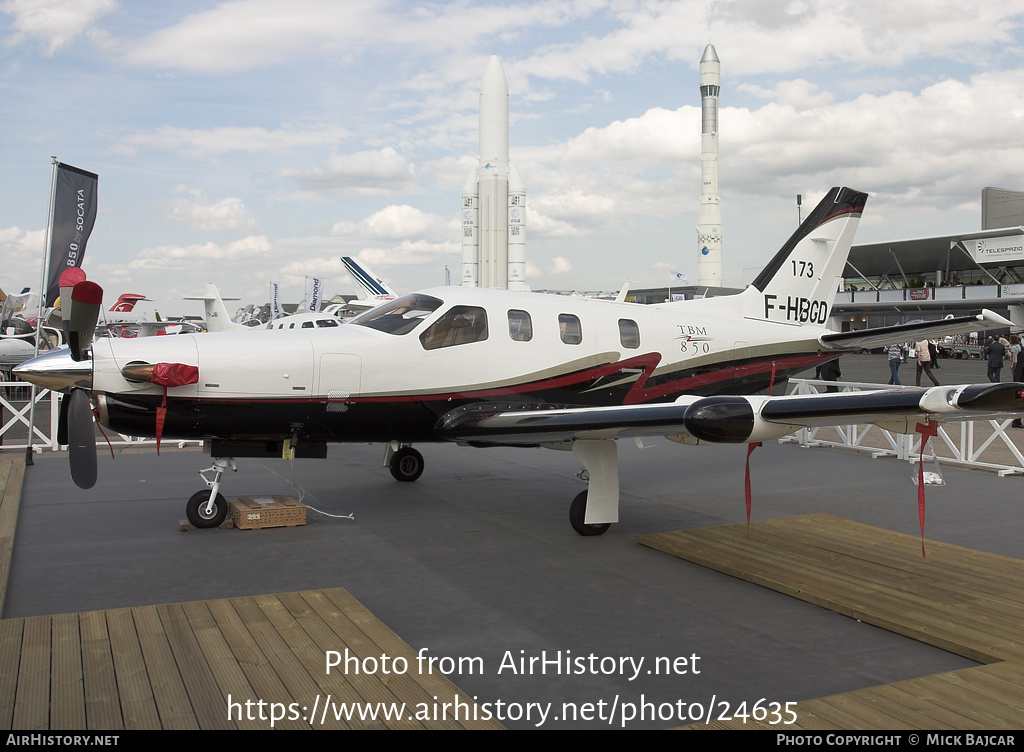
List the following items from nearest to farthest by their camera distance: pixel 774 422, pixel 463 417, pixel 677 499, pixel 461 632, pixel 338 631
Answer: pixel 338 631 → pixel 461 632 → pixel 774 422 → pixel 463 417 → pixel 677 499

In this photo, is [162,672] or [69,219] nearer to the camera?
[162,672]

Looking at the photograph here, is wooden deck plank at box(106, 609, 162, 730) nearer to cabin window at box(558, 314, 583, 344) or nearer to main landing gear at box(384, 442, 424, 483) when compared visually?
cabin window at box(558, 314, 583, 344)

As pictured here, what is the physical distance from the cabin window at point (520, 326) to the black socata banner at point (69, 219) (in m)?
8.44

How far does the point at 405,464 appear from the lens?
11.9 meters

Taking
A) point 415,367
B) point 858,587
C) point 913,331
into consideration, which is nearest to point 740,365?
point 913,331

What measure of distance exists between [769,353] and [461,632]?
7.27 m

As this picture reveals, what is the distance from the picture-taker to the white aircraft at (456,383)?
7293mm

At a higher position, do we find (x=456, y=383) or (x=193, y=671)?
(x=456, y=383)

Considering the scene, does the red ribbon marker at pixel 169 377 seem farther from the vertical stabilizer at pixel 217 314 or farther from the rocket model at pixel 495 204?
the rocket model at pixel 495 204

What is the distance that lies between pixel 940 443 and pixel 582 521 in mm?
10768

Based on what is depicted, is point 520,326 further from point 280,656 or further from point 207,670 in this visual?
point 207,670

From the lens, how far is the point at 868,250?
66.8 m
